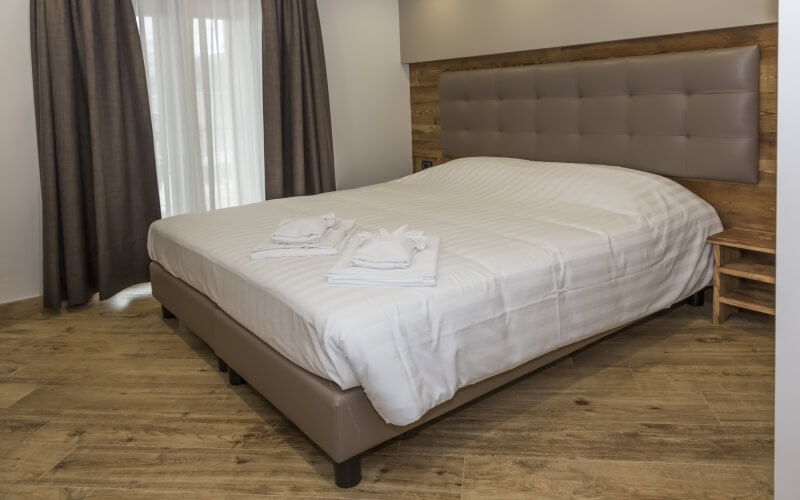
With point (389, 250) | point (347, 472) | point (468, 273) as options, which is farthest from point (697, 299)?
point (347, 472)

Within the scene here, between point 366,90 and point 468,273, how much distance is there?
Answer: 9.86 feet

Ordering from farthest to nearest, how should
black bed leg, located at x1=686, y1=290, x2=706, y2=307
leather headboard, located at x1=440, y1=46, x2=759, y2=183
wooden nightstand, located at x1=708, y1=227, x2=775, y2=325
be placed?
black bed leg, located at x1=686, y1=290, x2=706, y2=307, leather headboard, located at x1=440, y1=46, x2=759, y2=183, wooden nightstand, located at x1=708, y1=227, x2=775, y2=325

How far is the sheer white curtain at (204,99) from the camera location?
410 centimetres

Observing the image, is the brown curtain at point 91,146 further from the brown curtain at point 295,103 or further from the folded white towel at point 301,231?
the folded white towel at point 301,231

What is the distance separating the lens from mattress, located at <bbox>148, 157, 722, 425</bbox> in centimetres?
196

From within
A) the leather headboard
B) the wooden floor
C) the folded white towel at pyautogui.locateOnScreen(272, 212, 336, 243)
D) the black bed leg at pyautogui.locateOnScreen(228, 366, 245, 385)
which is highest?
the leather headboard

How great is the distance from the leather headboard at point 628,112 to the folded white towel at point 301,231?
1.75 metres

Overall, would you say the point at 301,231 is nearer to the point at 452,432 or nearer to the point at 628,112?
the point at 452,432

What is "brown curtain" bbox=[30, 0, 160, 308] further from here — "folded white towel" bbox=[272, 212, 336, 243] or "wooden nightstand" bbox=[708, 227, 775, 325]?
"wooden nightstand" bbox=[708, 227, 775, 325]

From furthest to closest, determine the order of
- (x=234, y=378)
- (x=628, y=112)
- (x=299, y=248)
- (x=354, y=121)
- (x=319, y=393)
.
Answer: (x=354, y=121) < (x=628, y=112) < (x=234, y=378) < (x=299, y=248) < (x=319, y=393)

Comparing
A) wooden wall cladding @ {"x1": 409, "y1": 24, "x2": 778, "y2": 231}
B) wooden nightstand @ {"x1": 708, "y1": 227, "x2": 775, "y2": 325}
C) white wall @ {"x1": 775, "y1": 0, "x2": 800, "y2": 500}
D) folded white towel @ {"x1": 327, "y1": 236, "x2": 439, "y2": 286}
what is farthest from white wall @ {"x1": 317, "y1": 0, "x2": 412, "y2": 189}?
white wall @ {"x1": 775, "y1": 0, "x2": 800, "y2": 500}

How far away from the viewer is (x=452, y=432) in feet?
7.57

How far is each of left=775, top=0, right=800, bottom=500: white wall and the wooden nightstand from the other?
6.00 ft

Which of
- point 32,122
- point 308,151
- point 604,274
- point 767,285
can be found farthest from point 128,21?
point 767,285
